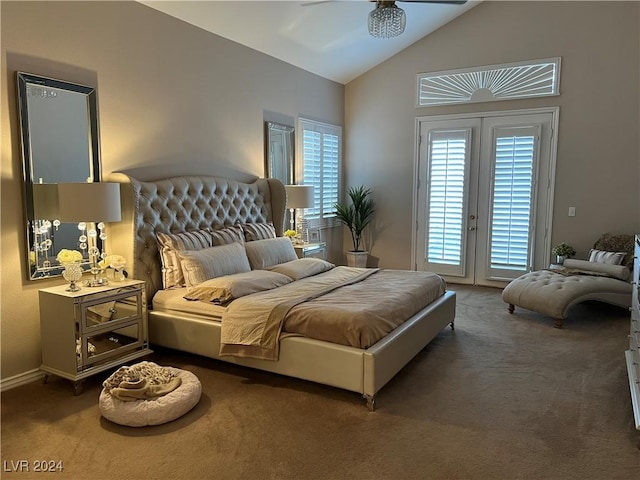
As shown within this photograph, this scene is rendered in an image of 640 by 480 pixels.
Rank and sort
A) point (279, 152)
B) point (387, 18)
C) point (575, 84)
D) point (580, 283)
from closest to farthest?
point (387, 18) → point (580, 283) → point (575, 84) → point (279, 152)

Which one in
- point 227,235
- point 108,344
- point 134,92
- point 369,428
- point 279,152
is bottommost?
point 369,428

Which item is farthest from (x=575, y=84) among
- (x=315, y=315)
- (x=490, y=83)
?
(x=315, y=315)

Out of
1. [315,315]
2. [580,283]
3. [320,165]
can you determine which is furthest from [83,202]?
[580,283]

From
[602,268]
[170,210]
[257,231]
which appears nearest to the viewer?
[170,210]

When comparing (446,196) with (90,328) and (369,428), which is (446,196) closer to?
(369,428)

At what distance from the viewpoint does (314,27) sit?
18.4 ft

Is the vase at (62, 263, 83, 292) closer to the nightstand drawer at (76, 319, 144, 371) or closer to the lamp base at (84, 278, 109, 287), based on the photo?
the lamp base at (84, 278, 109, 287)

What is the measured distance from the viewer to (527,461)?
8.40 ft

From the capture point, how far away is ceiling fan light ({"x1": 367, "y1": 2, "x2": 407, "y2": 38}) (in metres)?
3.68

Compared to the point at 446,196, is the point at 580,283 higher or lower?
Answer: lower

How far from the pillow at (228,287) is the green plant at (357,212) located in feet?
11.3

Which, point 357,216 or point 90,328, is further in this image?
point 357,216

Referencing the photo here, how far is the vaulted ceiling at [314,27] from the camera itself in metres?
4.69

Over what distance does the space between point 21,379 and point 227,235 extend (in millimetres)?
2079
